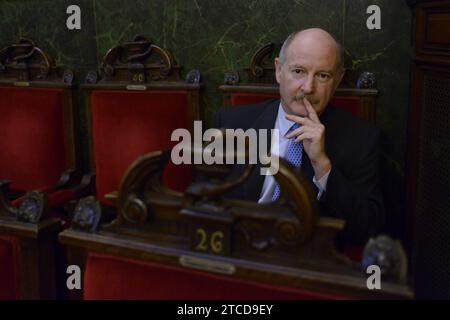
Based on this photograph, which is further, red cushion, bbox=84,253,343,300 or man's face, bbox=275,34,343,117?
man's face, bbox=275,34,343,117

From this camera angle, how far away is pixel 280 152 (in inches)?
66.2

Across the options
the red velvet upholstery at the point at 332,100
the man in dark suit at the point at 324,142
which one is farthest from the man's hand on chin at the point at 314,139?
the red velvet upholstery at the point at 332,100

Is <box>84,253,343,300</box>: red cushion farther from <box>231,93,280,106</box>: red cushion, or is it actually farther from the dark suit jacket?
<box>231,93,280,106</box>: red cushion

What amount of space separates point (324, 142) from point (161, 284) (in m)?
0.81

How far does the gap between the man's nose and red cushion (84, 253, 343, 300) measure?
902 millimetres

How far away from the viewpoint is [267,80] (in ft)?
6.91

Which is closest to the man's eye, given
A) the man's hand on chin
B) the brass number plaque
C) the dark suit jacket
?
the dark suit jacket

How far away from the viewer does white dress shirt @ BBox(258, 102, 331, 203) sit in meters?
1.45

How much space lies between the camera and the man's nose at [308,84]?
5.28 feet

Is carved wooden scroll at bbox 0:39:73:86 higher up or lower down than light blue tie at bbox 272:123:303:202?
higher up

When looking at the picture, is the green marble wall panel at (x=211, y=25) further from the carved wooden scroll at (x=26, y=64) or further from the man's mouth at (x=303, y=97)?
the man's mouth at (x=303, y=97)

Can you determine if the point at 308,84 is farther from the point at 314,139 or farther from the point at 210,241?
the point at 210,241

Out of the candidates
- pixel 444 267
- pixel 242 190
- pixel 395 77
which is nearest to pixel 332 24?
pixel 395 77

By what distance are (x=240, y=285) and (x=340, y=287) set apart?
17 centimetres
